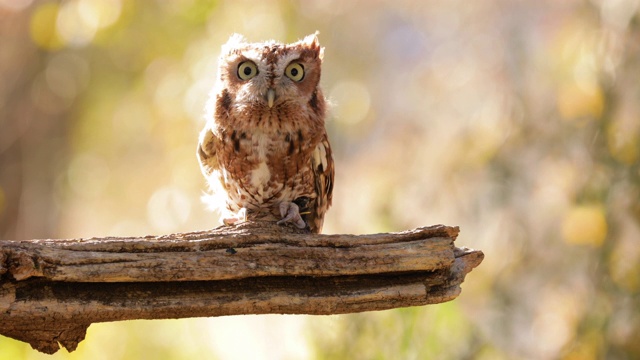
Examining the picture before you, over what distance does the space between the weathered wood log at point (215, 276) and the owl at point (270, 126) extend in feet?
1.59

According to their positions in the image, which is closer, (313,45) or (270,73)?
(270,73)

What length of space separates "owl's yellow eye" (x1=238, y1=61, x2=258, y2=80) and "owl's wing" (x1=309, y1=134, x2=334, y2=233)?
14.8 inches

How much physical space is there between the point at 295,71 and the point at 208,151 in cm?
51

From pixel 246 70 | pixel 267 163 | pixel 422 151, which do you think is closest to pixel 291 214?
pixel 267 163

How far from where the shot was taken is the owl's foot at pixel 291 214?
2873 millimetres

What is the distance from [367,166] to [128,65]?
212 centimetres

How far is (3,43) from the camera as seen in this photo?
5.73 m

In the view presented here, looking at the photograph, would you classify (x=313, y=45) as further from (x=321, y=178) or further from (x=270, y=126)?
(x=321, y=178)

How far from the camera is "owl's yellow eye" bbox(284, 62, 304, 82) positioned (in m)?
2.91

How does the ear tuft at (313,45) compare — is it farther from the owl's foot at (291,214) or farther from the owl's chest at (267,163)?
the owl's foot at (291,214)

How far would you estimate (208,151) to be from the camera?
3188 mm

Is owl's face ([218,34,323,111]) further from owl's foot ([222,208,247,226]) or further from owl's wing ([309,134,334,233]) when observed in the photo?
owl's foot ([222,208,247,226])

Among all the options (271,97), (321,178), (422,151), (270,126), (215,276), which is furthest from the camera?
(422,151)

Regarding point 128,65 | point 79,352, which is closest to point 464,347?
point 79,352
